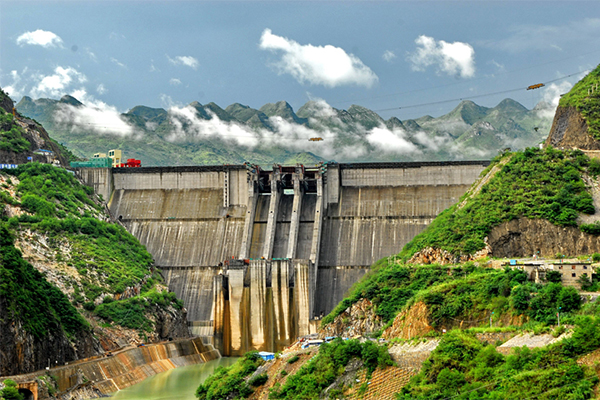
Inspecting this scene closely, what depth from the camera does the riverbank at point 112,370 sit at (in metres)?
56.0

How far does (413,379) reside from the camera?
133 feet

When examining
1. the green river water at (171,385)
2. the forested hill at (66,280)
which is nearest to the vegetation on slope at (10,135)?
the forested hill at (66,280)

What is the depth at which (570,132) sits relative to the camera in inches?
3150

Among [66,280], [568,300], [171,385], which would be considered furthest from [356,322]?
[66,280]

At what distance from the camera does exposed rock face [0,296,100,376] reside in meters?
55.9

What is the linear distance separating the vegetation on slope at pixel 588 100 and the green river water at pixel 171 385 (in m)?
40.6

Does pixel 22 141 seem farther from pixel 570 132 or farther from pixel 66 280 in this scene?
pixel 570 132

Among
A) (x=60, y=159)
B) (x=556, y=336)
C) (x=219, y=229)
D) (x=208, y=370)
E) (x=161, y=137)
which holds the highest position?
(x=161, y=137)

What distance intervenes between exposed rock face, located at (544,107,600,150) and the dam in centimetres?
1371

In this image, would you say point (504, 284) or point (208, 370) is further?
point (208, 370)

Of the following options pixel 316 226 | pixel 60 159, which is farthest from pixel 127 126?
pixel 316 226

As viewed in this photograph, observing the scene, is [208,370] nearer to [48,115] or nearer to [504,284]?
[504,284]

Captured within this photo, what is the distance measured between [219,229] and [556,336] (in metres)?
61.6

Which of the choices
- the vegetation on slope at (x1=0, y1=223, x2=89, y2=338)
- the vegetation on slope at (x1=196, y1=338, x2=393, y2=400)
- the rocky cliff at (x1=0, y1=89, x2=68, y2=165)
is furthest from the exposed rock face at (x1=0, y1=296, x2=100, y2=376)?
the rocky cliff at (x1=0, y1=89, x2=68, y2=165)
